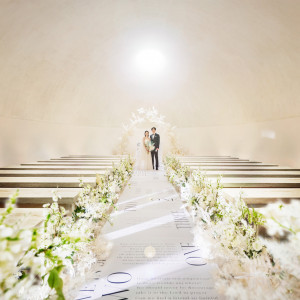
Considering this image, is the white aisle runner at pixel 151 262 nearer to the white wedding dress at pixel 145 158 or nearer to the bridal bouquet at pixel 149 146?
the bridal bouquet at pixel 149 146

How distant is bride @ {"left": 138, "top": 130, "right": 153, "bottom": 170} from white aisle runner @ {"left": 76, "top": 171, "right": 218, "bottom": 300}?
20.7ft

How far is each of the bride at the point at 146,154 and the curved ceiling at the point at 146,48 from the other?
4.22 meters

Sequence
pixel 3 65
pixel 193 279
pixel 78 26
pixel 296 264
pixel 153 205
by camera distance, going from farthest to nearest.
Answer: pixel 78 26, pixel 3 65, pixel 153 205, pixel 193 279, pixel 296 264

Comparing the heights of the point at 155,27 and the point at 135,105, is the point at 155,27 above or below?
above

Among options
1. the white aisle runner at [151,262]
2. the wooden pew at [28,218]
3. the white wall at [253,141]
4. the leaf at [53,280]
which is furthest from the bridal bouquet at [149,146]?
the leaf at [53,280]

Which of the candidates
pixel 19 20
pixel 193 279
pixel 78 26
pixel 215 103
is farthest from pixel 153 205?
pixel 215 103

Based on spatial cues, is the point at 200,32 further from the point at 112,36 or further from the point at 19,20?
the point at 19,20

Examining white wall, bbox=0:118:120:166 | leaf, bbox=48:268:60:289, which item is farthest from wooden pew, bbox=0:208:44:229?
white wall, bbox=0:118:120:166

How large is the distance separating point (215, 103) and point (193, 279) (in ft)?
39.9

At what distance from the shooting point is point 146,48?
10.8 m

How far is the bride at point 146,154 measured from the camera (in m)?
10.6

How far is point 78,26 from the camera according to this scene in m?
8.09

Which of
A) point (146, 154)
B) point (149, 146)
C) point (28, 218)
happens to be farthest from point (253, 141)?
point (28, 218)

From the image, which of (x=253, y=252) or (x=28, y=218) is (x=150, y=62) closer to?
(x=28, y=218)
